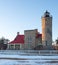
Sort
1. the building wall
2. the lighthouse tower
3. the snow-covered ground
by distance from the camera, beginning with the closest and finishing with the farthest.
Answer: the snow-covered ground, the lighthouse tower, the building wall

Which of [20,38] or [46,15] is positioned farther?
[20,38]

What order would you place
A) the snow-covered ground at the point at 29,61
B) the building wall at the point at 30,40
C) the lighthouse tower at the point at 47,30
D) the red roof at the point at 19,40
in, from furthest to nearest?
the red roof at the point at 19,40 → the building wall at the point at 30,40 → the lighthouse tower at the point at 47,30 → the snow-covered ground at the point at 29,61

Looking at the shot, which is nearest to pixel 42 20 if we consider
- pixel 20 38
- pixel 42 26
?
pixel 42 26

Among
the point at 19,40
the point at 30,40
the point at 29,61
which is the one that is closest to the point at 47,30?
the point at 30,40

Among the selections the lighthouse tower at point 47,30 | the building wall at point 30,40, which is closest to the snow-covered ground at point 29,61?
the lighthouse tower at point 47,30

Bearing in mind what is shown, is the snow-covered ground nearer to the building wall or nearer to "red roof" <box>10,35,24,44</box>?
the building wall

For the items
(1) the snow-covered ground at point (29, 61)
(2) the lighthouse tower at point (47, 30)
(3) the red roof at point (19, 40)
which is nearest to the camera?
(1) the snow-covered ground at point (29, 61)

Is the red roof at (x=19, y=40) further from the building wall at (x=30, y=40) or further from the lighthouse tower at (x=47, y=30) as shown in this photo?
the lighthouse tower at (x=47, y=30)

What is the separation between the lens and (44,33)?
49.8m

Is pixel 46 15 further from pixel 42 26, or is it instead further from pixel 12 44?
pixel 12 44

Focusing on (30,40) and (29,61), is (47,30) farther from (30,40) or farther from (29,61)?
(29,61)

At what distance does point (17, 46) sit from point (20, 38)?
2849mm

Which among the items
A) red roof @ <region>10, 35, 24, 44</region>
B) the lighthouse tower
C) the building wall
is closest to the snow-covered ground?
the lighthouse tower

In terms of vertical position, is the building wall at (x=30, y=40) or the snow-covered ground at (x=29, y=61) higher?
the building wall at (x=30, y=40)
